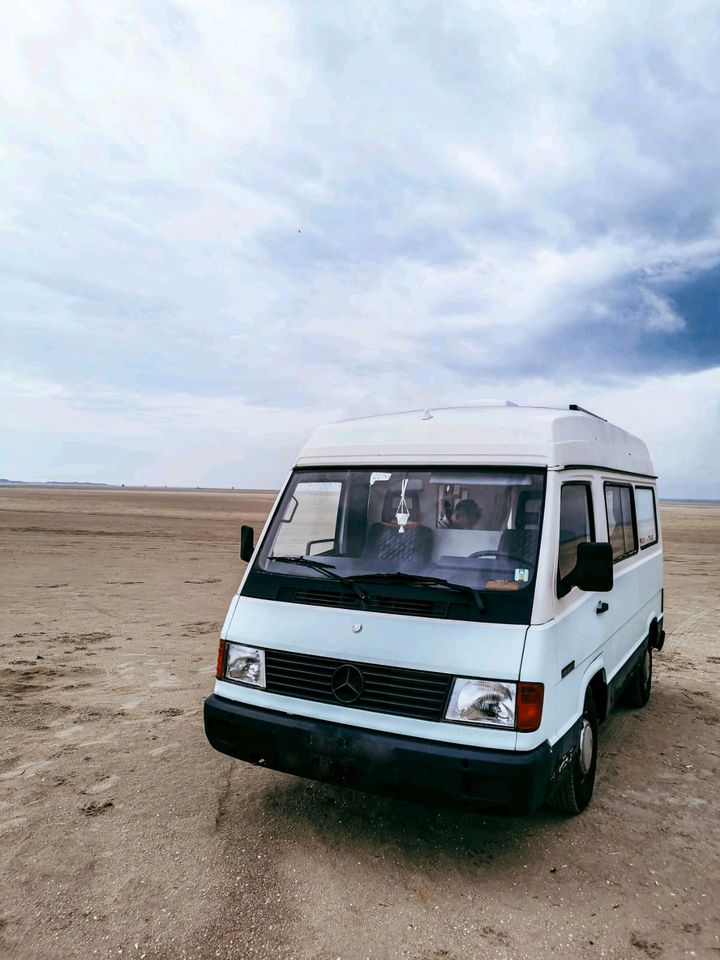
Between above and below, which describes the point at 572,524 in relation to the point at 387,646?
above

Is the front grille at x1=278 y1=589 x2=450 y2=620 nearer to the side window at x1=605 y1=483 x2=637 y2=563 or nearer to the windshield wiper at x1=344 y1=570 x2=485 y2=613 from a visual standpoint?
the windshield wiper at x1=344 y1=570 x2=485 y2=613

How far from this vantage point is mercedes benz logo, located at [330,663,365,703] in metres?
3.76

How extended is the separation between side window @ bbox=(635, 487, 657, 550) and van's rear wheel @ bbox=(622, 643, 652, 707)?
3.54 ft

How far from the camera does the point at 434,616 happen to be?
12.2ft

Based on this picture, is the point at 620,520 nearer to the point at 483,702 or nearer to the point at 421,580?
the point at 421,580

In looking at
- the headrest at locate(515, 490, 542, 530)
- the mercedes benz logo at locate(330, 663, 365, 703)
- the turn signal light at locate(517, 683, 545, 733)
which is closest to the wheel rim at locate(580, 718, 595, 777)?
the turn signal light at locate(517, 683, 545, 733)

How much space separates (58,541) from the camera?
20672mm

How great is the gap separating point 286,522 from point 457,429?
4.28 ft

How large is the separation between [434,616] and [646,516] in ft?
13.4

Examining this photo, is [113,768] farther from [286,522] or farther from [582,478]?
[582,478]

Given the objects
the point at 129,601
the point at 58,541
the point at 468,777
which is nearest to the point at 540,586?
the point at 468,777

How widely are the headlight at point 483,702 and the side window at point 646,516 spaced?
3468 millimetres

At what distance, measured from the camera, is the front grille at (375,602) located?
3744 millimetres

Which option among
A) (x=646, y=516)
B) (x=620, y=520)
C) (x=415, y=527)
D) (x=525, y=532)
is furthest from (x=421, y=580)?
(x=646, y=516)
